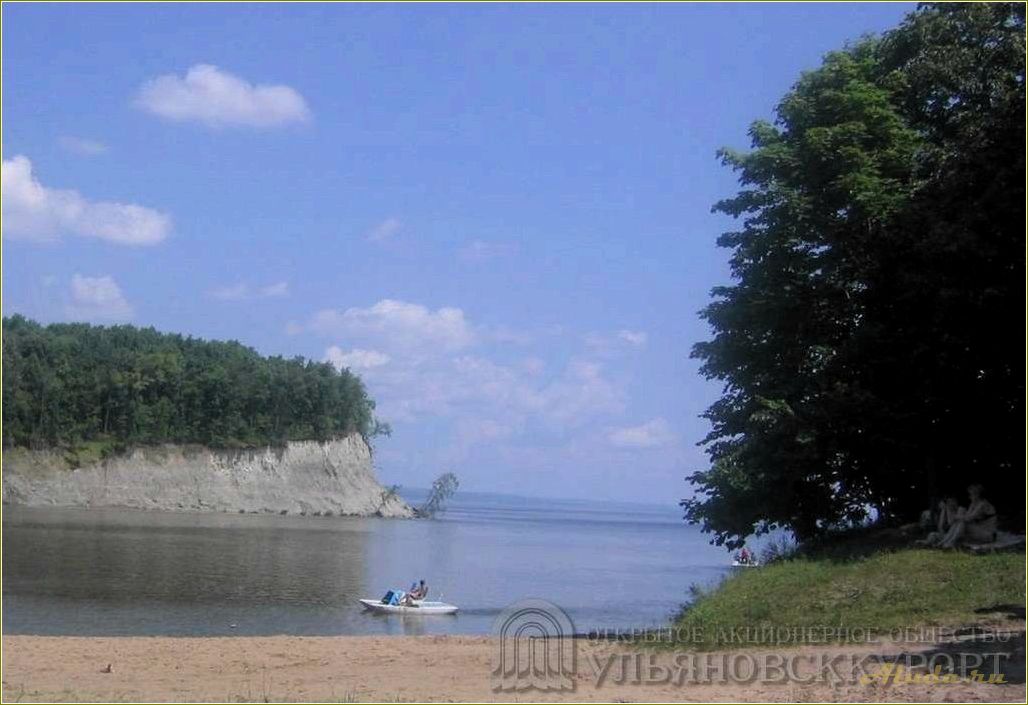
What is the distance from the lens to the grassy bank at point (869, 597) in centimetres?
1670

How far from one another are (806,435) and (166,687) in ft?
44.3

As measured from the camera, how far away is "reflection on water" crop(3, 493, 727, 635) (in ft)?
110

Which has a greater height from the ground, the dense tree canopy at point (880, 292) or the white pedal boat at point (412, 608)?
the dense tree canopy at point (880, 292)

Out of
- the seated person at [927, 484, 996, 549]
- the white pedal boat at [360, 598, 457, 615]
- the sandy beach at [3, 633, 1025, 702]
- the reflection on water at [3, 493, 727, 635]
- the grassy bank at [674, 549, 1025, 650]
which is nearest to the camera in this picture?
the sandy beach at [3, 633, 1025, 702]

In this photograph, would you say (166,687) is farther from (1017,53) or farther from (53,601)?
(53,601)

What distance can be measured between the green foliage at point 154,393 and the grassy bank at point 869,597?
8581 cm

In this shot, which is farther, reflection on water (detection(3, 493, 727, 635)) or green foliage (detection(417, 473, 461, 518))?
green foliage (detection(417, 473, 461, 518))

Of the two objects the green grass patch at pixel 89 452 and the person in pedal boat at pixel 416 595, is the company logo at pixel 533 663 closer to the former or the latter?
the person in pedal boat at pixel 416 595

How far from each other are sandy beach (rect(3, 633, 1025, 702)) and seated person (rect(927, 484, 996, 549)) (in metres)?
5.45

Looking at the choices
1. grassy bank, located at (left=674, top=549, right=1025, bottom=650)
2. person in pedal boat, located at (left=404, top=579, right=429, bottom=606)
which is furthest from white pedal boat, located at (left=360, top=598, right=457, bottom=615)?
grassy bank, located at (left=674, top=549, right=1025, bottom=650)

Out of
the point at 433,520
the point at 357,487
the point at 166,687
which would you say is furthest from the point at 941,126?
the point at 433,520

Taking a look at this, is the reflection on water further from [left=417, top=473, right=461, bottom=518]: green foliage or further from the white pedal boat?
[left=417, top=473, right=461, bottom=518]: green foliage

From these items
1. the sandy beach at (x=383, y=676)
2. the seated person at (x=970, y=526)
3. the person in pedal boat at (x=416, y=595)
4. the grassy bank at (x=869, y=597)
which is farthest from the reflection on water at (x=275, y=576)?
the grassy bank at (x=869, y=597)

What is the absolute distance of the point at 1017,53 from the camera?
2141 cm
